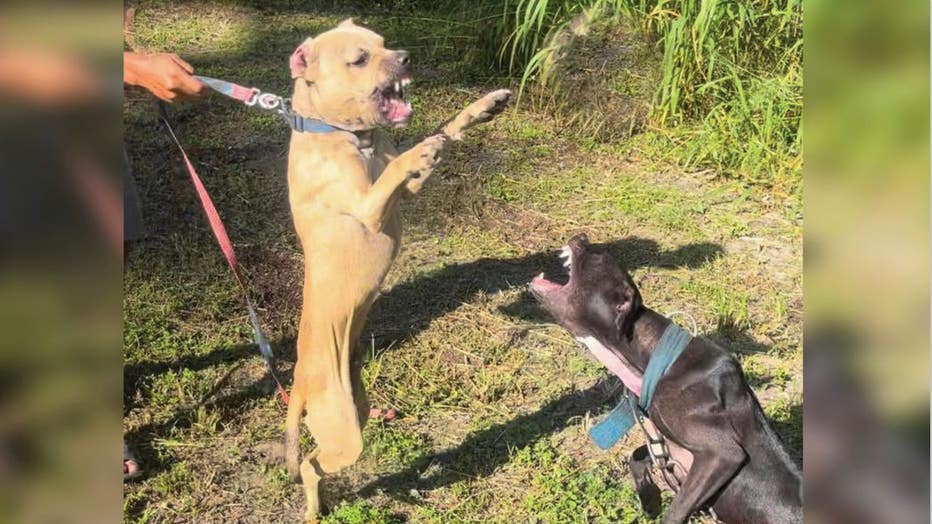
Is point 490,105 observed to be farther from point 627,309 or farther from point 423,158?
point 627,309

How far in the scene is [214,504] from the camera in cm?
391

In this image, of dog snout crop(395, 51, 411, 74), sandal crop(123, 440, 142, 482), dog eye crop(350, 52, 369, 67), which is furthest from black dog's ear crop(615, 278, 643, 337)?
sandal crop(123, 440, 142, 482)

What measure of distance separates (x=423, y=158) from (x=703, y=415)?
112 centimetres

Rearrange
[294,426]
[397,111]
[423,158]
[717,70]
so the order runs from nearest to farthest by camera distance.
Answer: [423,158] → [397,111] → [294,426] → [717,70]

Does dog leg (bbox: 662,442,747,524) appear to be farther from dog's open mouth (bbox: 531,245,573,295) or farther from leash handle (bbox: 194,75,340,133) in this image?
leash handle (bbox: 194,75,340,133)

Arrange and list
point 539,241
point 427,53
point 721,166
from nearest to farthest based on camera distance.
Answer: point 427,53, point 539,241, point 721,166

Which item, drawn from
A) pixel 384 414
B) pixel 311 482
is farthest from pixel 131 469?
pixel 384 414

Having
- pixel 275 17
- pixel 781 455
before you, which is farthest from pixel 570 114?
pixel 781 455

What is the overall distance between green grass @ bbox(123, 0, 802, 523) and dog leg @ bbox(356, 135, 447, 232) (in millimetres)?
1104

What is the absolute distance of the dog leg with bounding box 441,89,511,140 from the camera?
10.9 ft

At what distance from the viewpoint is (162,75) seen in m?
3.24

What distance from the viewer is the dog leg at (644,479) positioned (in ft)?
11.8
